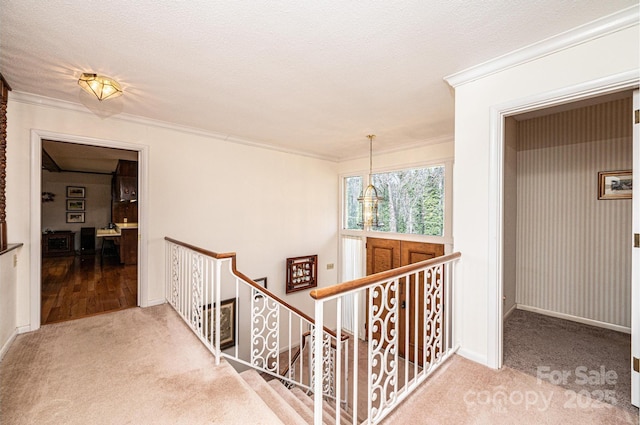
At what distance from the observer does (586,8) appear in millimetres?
1534

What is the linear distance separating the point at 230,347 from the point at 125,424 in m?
2.53

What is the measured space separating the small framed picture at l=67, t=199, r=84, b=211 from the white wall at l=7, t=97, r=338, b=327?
6.56 metres

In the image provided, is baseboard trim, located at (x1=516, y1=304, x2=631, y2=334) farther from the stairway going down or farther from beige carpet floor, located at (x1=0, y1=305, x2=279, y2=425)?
beige carpet floor, located at (x1=0, y1=305, x2=279, y2=425)

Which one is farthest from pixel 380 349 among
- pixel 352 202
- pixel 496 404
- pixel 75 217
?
pixel 75 217

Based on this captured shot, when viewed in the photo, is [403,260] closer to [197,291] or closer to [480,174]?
[480,174]

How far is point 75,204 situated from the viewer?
794cm

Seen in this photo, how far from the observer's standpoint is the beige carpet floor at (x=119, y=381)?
1.69m

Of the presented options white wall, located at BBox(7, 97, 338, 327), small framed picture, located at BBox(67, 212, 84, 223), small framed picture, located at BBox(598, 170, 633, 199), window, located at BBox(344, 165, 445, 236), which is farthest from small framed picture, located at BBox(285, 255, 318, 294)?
small framed picture, located at BBox(67, 212, 84, 223)

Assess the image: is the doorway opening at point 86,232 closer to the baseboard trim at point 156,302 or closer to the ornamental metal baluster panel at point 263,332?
the baseboard trim at point 156,302

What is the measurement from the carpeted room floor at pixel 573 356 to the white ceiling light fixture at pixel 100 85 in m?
4.03

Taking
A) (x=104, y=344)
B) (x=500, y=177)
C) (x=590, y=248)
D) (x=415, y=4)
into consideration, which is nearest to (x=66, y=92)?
(x=104, y=344)

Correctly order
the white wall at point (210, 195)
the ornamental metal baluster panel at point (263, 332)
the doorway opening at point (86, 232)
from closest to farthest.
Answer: the ornamental metal baluster panel at point (263, 332) < the white wall at point (210, 195) < the doorway opening at point (86, 232)

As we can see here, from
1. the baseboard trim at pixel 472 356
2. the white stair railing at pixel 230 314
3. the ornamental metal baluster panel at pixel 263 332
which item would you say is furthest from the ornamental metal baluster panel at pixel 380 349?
the ornamental metal baluster panel at pixel 263 332

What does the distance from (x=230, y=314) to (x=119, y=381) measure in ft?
6.86
